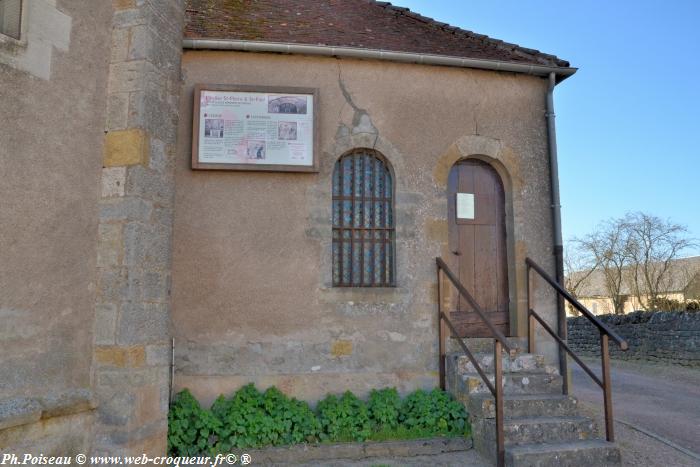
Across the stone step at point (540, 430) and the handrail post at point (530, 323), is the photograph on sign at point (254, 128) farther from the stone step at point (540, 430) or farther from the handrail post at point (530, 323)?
the stone step at point (540, 430)

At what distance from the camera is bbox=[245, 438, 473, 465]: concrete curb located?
528 centimetres

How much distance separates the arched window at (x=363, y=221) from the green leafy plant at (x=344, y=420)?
129cm

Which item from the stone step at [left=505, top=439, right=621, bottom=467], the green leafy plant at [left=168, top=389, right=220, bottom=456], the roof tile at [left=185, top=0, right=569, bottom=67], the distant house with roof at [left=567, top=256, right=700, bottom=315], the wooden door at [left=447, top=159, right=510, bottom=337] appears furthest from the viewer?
the distant house with roof at [left=567, top=256, right=700, bottom=315]

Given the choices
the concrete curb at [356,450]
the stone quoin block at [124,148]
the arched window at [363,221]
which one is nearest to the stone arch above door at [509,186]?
the arched window at [363,221]

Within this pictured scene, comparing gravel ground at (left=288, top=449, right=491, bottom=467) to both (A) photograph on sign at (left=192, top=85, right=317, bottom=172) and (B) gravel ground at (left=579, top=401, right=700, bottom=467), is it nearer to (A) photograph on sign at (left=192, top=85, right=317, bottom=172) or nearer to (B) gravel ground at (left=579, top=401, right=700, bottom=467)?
(B) gravel ground at (left=579, top=401, right=700, bottom=467)

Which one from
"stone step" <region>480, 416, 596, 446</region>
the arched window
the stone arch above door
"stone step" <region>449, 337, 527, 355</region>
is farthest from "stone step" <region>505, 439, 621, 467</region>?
the arched window

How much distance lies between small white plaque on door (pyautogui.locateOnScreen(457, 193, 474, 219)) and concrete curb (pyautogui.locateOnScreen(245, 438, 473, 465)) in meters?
2.55

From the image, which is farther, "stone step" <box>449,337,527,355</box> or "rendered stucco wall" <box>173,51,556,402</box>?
"stone step" <box>449,337,527,355</box>

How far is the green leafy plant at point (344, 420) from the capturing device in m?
5.52

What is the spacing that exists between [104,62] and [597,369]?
43.8 feet

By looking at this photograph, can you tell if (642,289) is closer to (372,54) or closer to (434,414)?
(434,414)

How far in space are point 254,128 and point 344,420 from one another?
10.4 feet

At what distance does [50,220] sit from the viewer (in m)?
4.07

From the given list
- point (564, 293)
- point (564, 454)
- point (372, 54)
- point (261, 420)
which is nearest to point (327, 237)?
point (261, 420)
